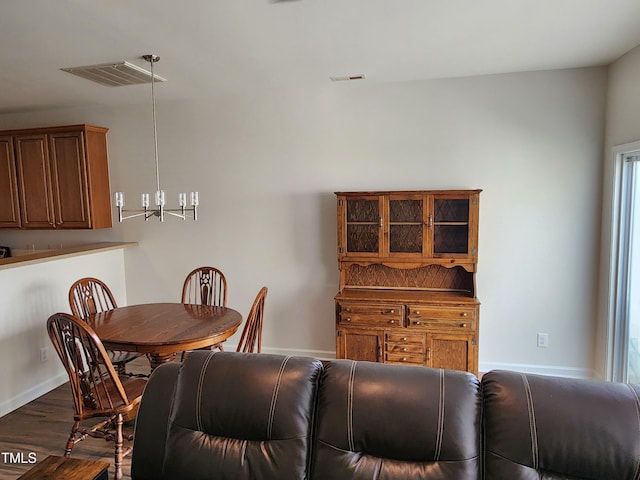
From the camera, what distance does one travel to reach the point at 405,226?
3539 millimetres

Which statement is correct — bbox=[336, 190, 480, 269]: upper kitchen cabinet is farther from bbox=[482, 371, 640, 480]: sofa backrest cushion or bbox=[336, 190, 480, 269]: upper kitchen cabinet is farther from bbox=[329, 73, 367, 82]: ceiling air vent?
bbox=[482, 371, 640, 480]: sofa backrest cushion

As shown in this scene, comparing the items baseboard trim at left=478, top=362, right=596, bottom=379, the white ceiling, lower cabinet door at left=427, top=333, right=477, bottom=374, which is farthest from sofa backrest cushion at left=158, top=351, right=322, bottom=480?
baseboard trim at left=478, top=362, right=596, bottom=379

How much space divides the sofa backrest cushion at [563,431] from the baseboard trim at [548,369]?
2419mm

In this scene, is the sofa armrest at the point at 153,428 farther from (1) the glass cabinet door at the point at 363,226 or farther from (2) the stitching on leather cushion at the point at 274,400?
(1) the glass cabinet door at the point at 363,226

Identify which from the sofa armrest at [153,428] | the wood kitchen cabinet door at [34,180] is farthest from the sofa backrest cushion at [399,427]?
the wood kitchen cabinet door at [34,180]

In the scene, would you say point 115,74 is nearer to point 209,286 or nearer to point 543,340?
point 209,286

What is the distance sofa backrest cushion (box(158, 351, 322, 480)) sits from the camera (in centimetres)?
149

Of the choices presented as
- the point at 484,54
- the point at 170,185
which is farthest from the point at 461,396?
the point at 170,185

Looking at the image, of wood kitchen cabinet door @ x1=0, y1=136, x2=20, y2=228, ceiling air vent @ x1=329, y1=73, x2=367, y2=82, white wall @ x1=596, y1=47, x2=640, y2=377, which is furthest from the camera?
wood kitchen cabinet door @ x1=0, y1=136, x2=20, y2=228

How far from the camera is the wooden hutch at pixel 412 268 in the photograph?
3365 millimetres

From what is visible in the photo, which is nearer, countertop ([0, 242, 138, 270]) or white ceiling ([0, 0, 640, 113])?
white ceiling ([0, 0, 640, 113])

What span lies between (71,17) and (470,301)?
331 cm

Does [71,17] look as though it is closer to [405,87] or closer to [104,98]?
[104,98]

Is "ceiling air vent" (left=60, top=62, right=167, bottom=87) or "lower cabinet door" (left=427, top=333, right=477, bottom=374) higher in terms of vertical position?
"ceiling air vent" (left=60, top=62, right=167, bottom=87)
